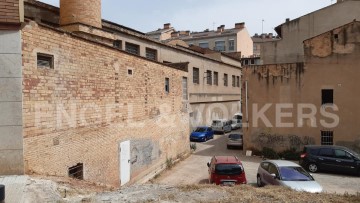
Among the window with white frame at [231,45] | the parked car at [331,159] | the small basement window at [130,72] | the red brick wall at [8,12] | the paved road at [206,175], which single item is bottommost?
the paved road at [206,175]

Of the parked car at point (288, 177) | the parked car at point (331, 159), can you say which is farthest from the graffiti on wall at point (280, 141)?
the parked car at point (288, 177)

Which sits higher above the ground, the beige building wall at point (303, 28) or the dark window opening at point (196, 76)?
the beige building wall at point (303, 28)

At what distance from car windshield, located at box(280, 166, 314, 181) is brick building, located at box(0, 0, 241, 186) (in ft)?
21.4

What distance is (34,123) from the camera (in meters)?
8.82

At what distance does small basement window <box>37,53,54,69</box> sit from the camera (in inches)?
360

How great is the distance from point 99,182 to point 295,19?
2039 cm

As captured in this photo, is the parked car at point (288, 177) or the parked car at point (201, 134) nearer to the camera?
the parked car at point (288, 177)

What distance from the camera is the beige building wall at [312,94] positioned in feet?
67.3

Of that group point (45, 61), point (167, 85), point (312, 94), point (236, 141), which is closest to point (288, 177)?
point (167, 85)

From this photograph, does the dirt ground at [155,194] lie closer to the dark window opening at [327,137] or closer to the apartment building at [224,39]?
the dark window opening at [327,137]

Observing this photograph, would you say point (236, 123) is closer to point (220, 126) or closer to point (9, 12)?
point (220, 126)

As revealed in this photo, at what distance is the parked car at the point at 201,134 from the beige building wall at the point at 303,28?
316 inches

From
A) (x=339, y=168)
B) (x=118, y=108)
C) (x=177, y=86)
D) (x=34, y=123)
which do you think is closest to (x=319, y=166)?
(x=339, y=168)

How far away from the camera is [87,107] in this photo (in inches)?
441
